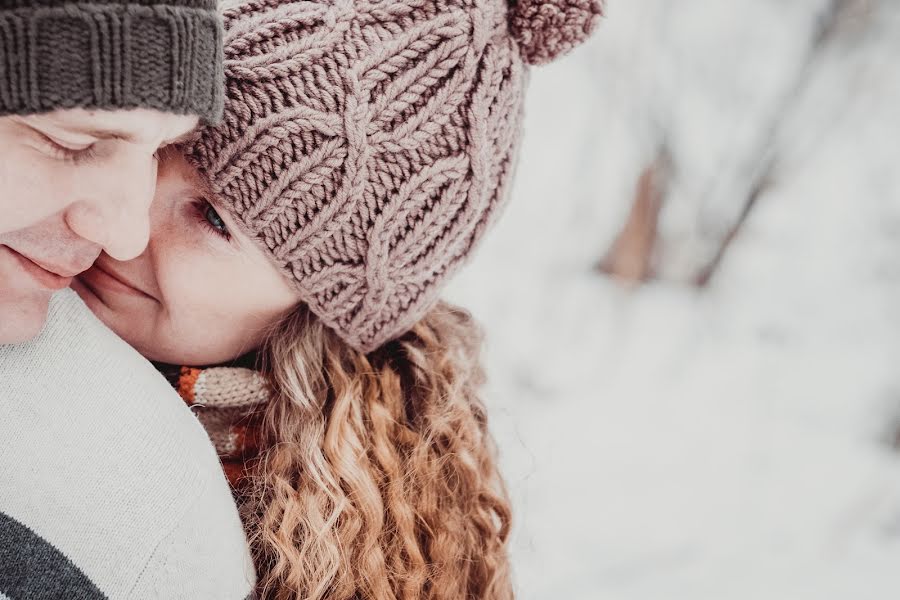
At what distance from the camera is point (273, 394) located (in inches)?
42.4

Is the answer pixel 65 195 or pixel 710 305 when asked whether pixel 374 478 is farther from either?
pixel 710 305

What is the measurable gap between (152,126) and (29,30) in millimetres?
131

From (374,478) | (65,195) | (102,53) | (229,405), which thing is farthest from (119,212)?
(374,478)

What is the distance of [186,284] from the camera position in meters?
→ 0.95

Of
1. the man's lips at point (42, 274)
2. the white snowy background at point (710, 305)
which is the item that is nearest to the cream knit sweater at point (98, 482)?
the man's lips at point (42, 274)

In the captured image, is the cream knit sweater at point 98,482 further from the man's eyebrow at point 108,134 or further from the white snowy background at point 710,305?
the white snowy background at point 710,305

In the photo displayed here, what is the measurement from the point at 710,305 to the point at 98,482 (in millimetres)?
1637

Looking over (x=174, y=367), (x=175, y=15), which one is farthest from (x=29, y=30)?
(x=174, y=367)

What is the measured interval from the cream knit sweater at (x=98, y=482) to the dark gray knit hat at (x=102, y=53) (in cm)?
25

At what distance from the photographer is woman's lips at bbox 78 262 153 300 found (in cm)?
100

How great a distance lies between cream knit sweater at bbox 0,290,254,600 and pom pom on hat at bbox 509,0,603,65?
578 millimetres

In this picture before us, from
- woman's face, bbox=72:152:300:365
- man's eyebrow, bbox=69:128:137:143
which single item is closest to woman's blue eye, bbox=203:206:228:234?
woman's face, bbox=72:152:300:365

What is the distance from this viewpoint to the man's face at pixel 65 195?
0.64m

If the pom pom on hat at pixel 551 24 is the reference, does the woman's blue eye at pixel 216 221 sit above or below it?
below
